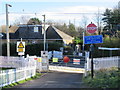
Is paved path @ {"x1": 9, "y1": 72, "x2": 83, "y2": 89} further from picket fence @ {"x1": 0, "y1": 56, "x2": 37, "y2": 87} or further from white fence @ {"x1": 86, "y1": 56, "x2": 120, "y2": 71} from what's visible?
white fence @ {"x1": 86, "y1": 56, "x2": 120, "y2": 71}

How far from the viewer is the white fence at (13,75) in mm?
11413

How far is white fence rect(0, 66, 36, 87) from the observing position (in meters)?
11.4

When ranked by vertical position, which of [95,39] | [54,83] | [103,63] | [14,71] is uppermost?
[95,39]

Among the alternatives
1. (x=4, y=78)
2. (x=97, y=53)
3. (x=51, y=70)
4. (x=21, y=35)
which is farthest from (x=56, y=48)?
(x=4, y=78)

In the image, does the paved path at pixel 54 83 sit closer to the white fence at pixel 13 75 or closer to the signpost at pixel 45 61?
the white fence at pixel 13 75

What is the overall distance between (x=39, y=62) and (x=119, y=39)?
652 inches

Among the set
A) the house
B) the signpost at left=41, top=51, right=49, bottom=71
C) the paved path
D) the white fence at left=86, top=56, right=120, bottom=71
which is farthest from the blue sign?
the house

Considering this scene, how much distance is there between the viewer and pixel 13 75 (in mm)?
12930

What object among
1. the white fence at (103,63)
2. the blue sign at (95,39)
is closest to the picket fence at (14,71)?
the blue sign at (95,39)

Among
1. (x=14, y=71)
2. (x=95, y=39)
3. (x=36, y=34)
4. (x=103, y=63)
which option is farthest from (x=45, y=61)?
(x=36, y=34)

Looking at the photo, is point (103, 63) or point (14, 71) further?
point (103, 63)

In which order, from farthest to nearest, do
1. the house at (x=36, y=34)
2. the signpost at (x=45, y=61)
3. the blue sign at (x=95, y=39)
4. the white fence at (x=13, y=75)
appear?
the house at (x=36, y=34), the signpost at (x=45, y=61), the blue sign at (x=95, y=39), the white fence at (x=13, y=75)

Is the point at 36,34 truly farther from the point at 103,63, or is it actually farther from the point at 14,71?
the point at 14,71

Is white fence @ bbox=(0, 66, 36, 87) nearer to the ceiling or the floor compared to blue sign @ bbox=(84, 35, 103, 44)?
nearer to the floor
